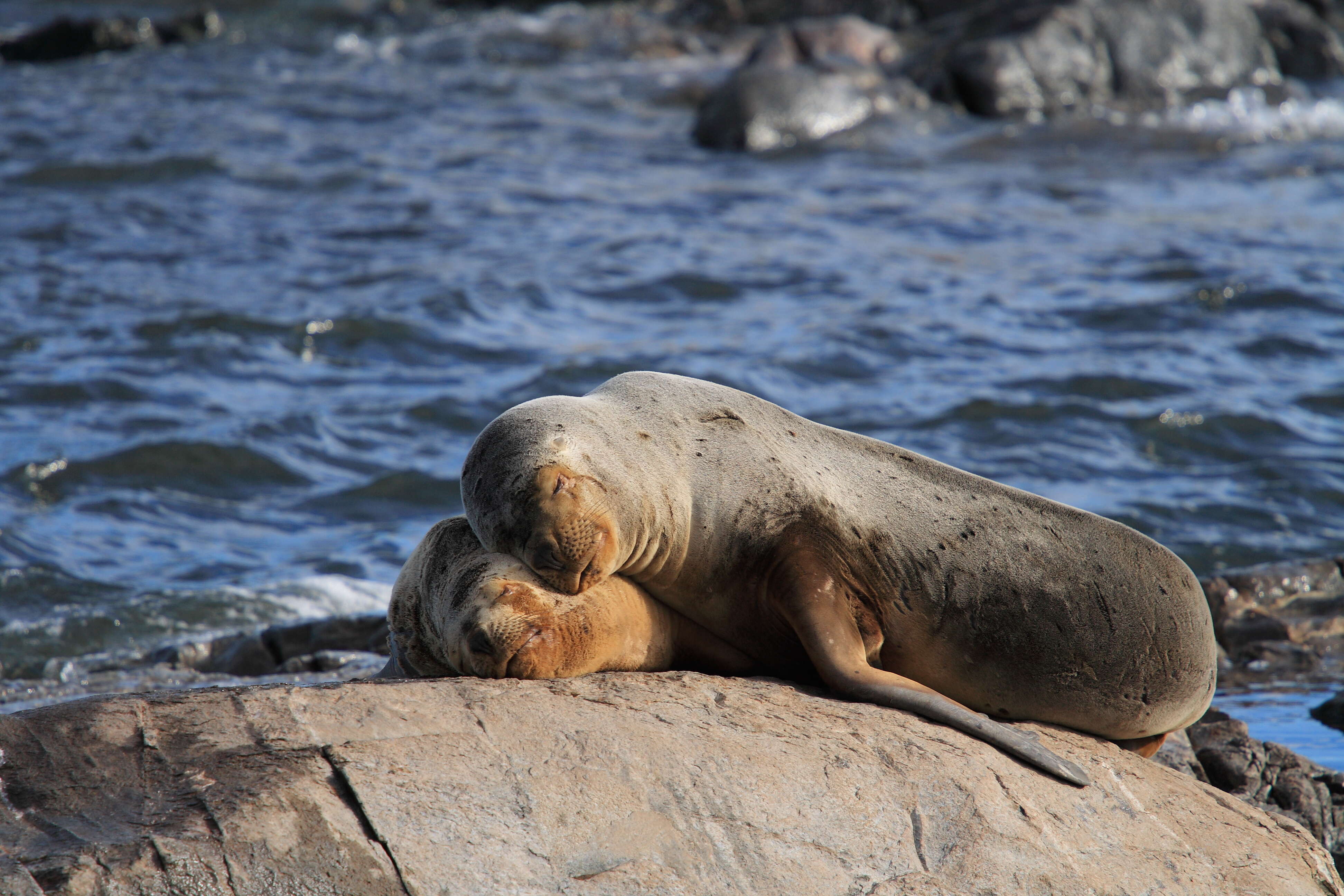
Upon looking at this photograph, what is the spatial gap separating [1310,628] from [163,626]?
17.9 feet

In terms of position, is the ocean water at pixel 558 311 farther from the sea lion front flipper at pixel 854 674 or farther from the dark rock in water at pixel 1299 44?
the sea lion front flipper at pixel 854 674

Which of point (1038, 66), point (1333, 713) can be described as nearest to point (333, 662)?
point (1333, 713)

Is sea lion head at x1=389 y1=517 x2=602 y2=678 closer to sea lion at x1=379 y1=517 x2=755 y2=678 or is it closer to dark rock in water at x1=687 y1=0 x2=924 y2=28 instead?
sea lion at x1=379 y1=517 x2=755 y2=678

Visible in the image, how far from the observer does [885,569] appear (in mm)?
4016

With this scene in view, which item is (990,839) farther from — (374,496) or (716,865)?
(374,496)

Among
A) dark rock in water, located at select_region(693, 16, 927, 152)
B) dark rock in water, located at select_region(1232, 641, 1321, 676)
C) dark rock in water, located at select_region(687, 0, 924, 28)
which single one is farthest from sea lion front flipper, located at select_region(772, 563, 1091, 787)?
dark rock in water, located at select_region(687, 0, 924, 28)

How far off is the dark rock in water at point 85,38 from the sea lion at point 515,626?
21745mm

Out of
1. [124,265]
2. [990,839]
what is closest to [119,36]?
[124,265]

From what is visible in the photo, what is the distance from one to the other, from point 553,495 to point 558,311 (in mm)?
8587

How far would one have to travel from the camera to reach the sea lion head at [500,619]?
136 inches

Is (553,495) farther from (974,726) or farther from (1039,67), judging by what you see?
(1039,67)

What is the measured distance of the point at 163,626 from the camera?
692cm

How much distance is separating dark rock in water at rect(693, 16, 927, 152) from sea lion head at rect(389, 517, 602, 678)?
14.3 m

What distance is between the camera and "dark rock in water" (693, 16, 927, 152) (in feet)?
57.9
